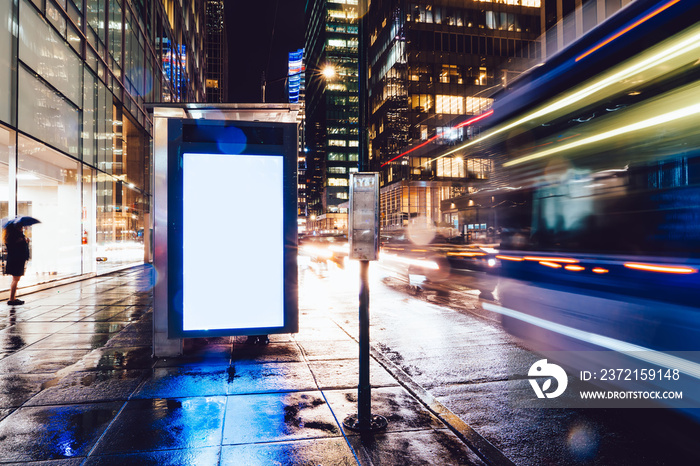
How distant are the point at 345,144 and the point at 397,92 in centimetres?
6818

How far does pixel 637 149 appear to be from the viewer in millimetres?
5000

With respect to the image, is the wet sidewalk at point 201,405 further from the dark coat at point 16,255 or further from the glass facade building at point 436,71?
the glass facade building at point 436,71

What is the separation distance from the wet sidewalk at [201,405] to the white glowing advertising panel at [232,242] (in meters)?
0.74

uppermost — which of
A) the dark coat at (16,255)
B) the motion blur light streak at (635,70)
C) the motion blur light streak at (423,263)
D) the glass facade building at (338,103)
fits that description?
the glass facade building at (338,103)

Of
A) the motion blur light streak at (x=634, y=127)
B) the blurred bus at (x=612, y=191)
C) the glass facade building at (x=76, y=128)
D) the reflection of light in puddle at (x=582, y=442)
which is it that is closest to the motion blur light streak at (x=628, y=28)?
the blurred bus at (x=612, y=191)

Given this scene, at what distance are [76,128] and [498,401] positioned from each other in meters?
16.6

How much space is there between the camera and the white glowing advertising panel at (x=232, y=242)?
568cm

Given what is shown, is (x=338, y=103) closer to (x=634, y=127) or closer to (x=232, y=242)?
(x=232, y=242)

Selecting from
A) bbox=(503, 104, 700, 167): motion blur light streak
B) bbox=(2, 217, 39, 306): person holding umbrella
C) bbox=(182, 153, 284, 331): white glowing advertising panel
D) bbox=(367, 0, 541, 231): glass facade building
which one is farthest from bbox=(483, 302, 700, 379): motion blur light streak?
bbox=(367, 0, 541, 231): glass facade building

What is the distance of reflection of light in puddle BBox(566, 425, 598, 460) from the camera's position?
3.47m

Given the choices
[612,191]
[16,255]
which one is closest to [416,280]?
[612,191]

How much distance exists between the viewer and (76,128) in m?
15.1

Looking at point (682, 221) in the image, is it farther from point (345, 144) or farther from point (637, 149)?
point (345, 144)

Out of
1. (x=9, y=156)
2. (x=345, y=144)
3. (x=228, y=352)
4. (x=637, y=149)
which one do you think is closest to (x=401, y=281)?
(x=228, y=352)
